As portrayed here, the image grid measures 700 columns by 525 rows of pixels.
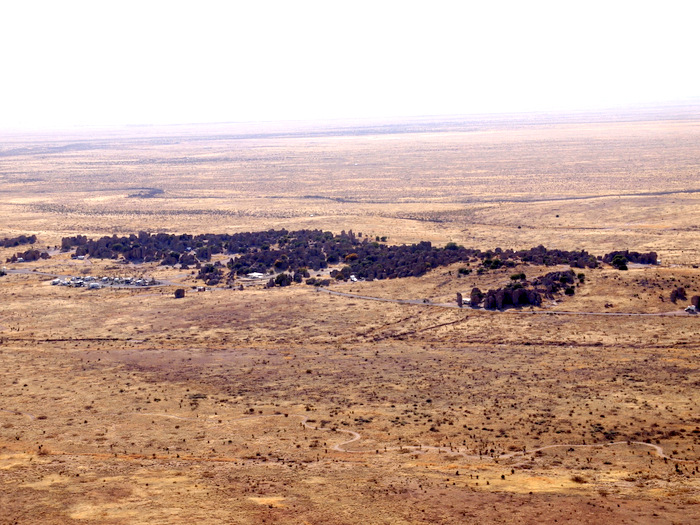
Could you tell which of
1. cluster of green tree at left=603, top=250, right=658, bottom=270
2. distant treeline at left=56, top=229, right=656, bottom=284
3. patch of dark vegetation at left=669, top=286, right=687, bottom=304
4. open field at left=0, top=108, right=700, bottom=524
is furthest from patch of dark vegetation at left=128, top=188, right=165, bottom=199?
patch of dark vegetation at left=669, top=286, right=687, bottom=304

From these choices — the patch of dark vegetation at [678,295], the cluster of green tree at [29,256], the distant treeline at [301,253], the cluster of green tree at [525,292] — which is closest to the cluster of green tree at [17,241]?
the distant treeline at [301,253]

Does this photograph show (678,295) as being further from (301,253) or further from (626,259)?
(301,253)

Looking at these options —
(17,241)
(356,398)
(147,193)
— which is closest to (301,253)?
(17,241)

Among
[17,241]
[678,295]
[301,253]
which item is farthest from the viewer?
[17,241]

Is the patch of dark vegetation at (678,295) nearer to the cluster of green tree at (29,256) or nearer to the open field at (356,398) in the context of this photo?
the open field at (356,398)

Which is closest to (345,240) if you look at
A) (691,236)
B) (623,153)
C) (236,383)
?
(691,236)

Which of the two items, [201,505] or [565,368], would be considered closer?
[201,505]

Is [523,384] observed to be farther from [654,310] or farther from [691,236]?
[691,236]

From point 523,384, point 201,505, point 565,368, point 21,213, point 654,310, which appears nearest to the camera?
Answer: point 201,505
